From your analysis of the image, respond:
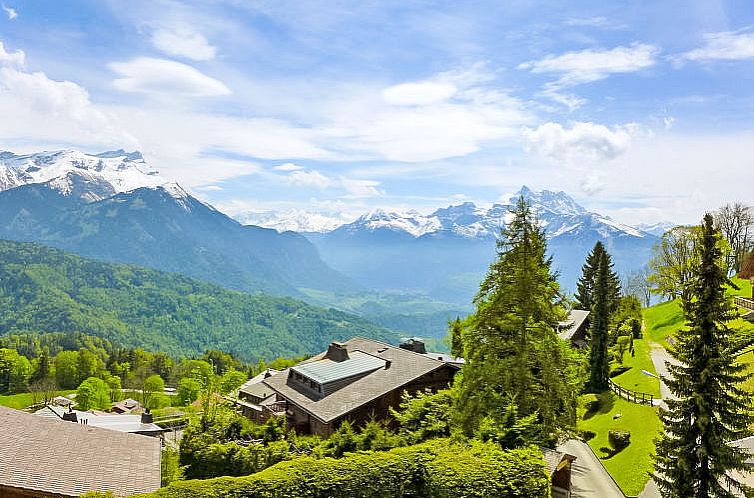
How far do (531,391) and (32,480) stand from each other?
2091 centimetres

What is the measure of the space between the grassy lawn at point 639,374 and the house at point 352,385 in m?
20.5

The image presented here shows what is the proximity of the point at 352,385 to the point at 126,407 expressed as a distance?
9039cm

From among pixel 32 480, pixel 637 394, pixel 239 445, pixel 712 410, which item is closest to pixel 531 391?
pixel 712 410

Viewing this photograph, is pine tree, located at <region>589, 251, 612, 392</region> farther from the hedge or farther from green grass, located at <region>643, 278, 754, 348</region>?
the hedge

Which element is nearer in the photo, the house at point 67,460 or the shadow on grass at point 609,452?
the house at point 67,460

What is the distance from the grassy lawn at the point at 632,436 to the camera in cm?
3225

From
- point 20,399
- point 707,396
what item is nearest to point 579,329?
point 707,396

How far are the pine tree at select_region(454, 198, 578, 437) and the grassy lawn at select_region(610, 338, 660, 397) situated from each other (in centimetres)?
2534

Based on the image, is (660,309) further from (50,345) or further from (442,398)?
(50,345)

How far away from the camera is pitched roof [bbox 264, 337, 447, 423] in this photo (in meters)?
35.6

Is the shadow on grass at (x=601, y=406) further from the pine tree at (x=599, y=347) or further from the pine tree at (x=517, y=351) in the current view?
the pine tree at (x=517, y=351)

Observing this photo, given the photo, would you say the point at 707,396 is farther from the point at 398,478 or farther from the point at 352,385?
the point at 352,385

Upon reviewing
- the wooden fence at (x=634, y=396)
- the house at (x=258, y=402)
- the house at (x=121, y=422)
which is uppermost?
the wooden fence at (x=634, y=396)

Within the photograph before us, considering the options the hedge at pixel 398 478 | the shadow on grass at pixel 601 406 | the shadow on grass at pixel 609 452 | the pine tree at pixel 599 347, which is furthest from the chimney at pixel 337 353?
the hedge at pixel 398 478
